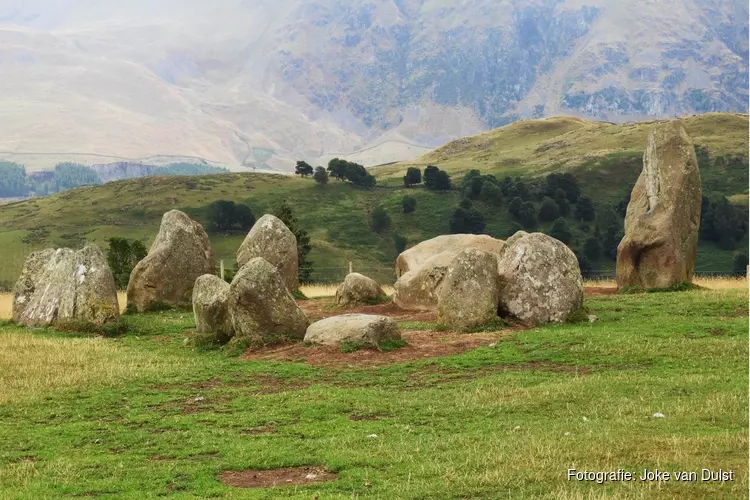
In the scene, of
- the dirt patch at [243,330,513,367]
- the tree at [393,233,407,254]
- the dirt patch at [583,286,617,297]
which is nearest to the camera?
the dirt patch at [243,330,513,367]

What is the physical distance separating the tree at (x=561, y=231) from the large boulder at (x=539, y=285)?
9384cm

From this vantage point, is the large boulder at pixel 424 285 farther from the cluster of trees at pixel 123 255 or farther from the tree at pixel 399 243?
the tree at pixel 399 243

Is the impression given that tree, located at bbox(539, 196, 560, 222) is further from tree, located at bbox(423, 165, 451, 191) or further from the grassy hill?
tree, located at bbox(423, 165, 451, 191)

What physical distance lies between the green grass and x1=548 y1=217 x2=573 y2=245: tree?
9434 cm

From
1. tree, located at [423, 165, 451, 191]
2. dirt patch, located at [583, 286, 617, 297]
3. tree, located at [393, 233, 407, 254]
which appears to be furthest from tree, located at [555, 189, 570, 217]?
dirt patch, located at [583, 286, 617, 297]

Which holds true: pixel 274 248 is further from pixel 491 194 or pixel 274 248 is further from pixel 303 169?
pixel 303 169

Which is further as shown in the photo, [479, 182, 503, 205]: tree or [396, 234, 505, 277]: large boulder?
[479, 182, 503, 205]: tree

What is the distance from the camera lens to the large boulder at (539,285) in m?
29.6

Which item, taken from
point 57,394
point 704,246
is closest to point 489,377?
point 57,394

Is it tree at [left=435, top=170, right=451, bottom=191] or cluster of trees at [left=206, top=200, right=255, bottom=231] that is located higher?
tree at [left=435, top=170, right=451, bottom=191]

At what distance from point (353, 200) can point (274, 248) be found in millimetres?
112538

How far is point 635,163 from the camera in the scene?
156 metres

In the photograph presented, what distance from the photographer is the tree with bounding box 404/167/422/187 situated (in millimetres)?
165875

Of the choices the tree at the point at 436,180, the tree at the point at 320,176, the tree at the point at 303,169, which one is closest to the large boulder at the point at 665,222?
the tree at the point at 436,180
